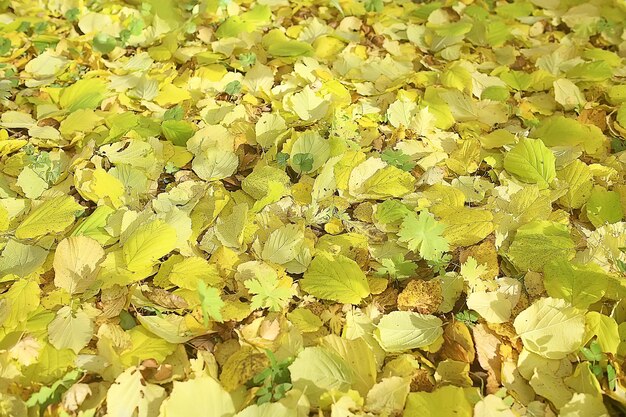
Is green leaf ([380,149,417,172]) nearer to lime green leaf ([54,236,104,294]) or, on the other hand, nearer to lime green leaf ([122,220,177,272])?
lime green leaf ([122,220,177,272])

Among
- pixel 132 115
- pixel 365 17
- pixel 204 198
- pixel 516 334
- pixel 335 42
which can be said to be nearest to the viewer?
pixel 516 334

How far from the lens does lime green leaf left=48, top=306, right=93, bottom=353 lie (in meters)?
0.99

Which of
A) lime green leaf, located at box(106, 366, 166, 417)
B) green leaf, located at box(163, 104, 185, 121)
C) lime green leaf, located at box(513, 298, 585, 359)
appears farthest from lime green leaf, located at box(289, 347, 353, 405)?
green leaf, located at box(163, 104, 185, 121)

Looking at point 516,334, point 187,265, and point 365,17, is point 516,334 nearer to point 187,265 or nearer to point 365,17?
point 187,265

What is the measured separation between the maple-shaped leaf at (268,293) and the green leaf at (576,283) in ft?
1.62

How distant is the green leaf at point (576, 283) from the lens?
105cm

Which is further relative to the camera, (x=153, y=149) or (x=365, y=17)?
(x=365, y=17)

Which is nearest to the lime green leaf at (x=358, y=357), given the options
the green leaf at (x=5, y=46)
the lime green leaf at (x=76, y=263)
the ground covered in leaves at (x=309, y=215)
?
the ground covered in leaves at (x=309, y=215)

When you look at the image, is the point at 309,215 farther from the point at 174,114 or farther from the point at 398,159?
the point at 174,114

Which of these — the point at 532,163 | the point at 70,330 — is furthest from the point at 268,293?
the point at 532,163

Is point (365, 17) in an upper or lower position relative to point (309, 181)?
upper

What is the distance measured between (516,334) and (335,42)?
111cm

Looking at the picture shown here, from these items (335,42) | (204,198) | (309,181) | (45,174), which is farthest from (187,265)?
(335,42)

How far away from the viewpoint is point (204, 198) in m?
1.29
